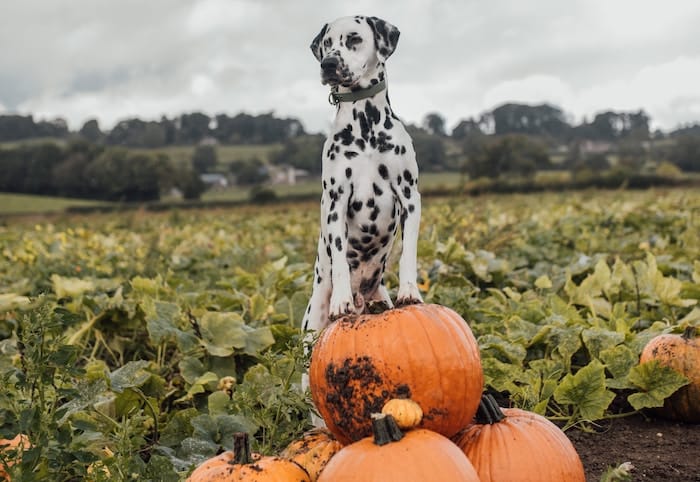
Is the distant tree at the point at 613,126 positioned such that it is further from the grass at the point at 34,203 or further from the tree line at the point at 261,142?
the grass at the point at 34,203

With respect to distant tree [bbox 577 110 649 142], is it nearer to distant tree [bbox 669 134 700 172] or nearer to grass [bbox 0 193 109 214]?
distant tree [bbox 669 134 700 172]

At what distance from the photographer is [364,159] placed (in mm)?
2461

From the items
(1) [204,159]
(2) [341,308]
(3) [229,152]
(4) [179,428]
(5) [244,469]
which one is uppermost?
(3) [229,152]

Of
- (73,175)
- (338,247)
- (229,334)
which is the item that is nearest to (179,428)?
(229,334)

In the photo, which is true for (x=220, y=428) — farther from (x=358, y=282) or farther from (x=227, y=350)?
(x=227, y=350)

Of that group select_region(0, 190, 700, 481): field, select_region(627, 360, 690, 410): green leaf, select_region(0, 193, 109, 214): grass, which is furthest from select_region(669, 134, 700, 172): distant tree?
select_region(627, 360, 690, 410): green leaf

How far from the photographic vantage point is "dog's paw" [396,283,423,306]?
2.37 m

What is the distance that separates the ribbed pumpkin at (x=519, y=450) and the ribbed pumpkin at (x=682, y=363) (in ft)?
4.50

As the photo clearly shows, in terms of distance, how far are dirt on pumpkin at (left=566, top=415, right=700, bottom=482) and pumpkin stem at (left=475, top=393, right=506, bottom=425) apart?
68cm

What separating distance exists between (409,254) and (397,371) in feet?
1.71

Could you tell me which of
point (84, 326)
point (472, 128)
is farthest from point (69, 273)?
point (472, 128)

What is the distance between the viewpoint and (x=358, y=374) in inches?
82.6

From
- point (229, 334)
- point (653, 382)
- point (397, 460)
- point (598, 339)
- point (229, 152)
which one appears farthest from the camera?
point (229, 152)

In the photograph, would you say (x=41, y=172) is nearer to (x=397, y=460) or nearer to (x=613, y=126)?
(x=397, y=460)
